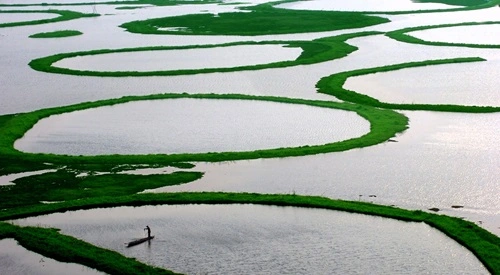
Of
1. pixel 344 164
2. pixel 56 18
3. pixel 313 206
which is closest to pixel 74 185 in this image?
pixel 313 206

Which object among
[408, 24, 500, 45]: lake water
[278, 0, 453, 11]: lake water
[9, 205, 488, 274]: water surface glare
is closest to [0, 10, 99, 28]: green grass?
[278, 0, 453, 11]: lake water

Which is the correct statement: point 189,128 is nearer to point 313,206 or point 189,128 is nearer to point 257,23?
point 313,206

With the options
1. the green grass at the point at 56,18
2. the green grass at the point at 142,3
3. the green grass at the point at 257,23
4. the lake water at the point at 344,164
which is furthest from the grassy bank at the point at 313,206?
the green grass at the point at 142,3

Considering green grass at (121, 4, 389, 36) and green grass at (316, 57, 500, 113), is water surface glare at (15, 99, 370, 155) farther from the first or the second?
green grass at (121, 4, 389, 36)

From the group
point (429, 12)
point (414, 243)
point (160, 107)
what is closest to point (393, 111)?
point (160, 107)

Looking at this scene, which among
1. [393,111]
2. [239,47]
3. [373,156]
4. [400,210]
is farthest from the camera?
[239,47]

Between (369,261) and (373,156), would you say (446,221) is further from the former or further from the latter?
(373,156)

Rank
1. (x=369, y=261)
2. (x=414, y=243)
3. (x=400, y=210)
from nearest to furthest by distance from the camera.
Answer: (x=369, y=261) → (x=414, y=243) → (x=400, y=210)
